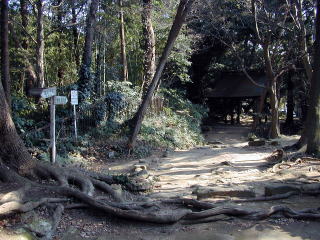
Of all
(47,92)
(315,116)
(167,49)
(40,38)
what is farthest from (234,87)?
(47,92)

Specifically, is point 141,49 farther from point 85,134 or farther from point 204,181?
point 204,181

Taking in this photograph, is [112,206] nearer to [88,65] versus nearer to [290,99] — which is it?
[88,65]

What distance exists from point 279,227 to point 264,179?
3.63 metres

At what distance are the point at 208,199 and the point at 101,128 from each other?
833cm

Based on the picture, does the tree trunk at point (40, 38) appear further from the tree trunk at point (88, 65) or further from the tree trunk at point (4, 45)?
the tree trunk at point (4, 45)

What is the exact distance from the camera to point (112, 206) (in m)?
5.19

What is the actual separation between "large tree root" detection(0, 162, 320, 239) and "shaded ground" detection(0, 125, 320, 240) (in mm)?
110

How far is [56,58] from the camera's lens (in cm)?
2122

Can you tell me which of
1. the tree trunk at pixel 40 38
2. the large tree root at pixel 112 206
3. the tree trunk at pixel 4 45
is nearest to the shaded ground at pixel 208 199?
the large tree root at pixel 112 206

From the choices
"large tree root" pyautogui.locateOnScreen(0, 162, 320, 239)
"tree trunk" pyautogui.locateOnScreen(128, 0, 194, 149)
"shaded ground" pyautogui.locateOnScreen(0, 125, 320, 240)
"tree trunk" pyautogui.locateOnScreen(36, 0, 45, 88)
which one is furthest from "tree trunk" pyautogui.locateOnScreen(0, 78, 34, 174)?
"tree trunk" pyautogui.locateOnScreen(36, 0, 45, 88)

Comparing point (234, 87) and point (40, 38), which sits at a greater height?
point (40, 38)

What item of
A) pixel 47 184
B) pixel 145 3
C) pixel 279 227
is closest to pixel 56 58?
pixel 145 3

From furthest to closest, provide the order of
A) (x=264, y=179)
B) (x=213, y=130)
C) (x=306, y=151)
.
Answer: (x=213, y=130) → (x=306, y=151) → (x=264, y=179)

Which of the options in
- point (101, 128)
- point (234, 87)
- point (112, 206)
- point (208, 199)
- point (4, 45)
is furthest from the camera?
point (234, 87)
